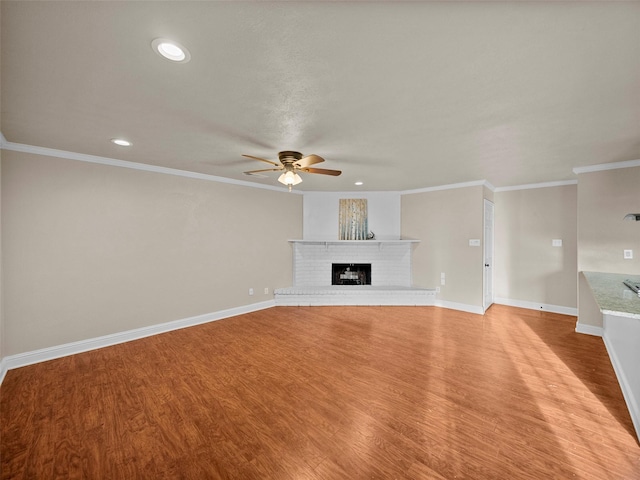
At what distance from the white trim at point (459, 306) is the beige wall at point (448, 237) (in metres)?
0.05

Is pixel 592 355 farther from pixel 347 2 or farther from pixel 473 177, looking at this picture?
pixel 347 2

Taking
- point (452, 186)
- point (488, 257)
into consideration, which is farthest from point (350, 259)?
point (488, 257)

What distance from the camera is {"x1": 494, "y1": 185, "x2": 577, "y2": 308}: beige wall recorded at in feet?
15.0

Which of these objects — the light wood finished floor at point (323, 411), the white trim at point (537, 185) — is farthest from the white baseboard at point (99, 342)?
the white trim at point (537, 185)

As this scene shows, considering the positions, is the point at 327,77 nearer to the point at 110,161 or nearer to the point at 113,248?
the point at 110,161

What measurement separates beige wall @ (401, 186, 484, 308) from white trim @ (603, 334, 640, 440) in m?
1.89

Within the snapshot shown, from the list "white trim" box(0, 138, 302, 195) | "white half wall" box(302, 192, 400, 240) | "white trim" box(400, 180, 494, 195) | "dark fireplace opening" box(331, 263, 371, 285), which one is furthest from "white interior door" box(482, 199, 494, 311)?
"white trim" box(0, 138, 302, 195)

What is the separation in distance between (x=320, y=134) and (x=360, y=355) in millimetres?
2486

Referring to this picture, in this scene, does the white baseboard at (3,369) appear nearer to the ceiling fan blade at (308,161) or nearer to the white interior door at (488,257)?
the ceiling fan blade at (308,161)

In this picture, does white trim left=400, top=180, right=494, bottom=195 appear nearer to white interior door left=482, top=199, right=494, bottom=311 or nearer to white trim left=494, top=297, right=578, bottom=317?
white interior door left=482, top=199, right=494, bottom=311

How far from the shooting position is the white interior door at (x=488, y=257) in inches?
191

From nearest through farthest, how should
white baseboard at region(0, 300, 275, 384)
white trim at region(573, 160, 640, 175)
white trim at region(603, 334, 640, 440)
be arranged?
white trim at region(603, 334, 640, 440), white baseboard at region(0, 300, 275, 384), white trim at region(573, 160, 640, 175)

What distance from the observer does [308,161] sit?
2.66 meters

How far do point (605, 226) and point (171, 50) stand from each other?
17.0ft
